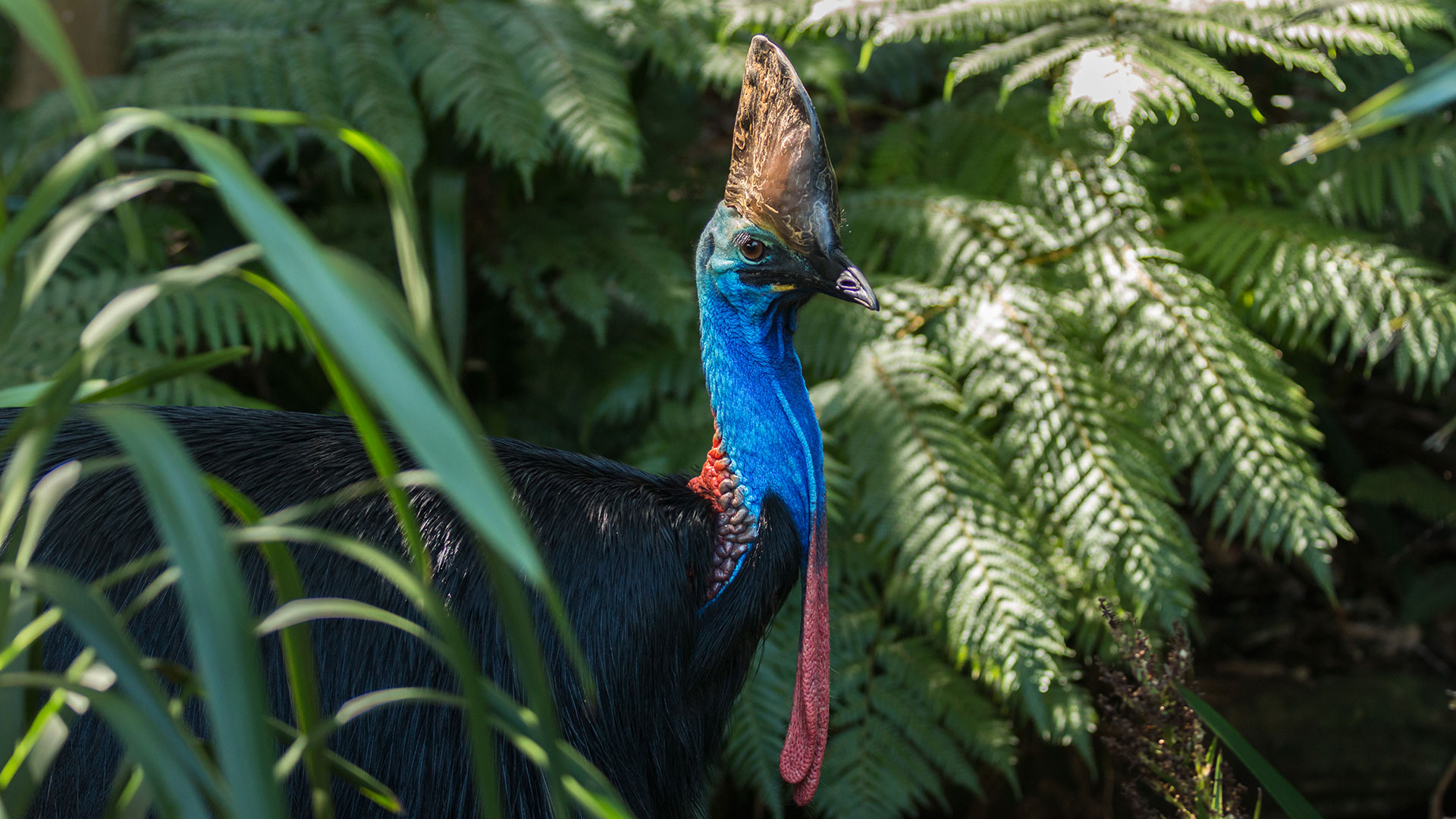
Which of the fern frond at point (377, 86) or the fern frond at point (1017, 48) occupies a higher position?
the fern frond at point (1017, 48)

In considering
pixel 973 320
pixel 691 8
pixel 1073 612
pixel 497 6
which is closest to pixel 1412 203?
pixel 973 320

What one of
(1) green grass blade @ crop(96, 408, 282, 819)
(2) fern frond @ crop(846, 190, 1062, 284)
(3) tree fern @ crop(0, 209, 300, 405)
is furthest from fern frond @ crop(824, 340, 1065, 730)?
(1) green grass blade @ crop(96, 408, 282, 819)

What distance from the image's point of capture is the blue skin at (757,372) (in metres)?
1.53

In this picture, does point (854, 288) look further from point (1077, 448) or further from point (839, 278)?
point (1077, 448)

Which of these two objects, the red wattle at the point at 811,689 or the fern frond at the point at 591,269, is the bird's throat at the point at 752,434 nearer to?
the red wattle at the point at 811,689

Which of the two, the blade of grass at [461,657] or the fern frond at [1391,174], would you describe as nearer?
the blade of grass at [461,657]

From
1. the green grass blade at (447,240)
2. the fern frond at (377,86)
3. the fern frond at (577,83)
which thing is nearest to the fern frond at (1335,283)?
the fern frond at (577,83)

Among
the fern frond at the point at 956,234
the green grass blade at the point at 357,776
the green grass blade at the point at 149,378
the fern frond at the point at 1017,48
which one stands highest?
the fern frond at the point at 1017,48

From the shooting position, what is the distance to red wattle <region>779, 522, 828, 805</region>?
161cm

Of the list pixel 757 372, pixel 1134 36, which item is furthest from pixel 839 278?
pixel 1134 36

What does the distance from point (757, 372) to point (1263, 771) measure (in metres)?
0.76

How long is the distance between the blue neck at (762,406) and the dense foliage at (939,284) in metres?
0.63

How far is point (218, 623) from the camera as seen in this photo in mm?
634

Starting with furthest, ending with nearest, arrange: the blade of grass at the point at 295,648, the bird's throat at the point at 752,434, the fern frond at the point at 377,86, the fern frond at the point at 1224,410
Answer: the fern frond at the point at 377,86
the fern frond at the point at 1224,410
the bird's throat at the point at 752,434
the blade of grass at the point at 295,648
